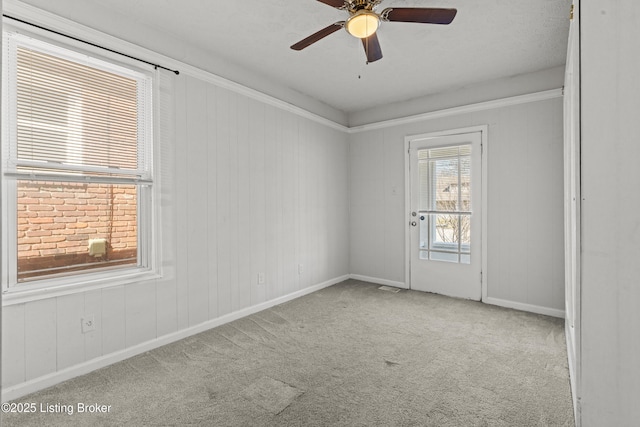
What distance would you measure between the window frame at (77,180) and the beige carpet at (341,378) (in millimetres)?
638

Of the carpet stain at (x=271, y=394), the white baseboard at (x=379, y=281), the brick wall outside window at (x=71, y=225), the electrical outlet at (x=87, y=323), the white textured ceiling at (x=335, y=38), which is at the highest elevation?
the white textured ceiling at (x=335, y=38)

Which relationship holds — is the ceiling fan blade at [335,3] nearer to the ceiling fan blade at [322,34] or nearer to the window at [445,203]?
the ceiling fan blade at [322,34]

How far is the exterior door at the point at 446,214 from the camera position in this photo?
4.30 metres

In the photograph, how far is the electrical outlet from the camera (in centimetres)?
262

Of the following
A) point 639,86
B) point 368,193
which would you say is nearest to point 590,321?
point 639,86

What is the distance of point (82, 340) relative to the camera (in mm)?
2621

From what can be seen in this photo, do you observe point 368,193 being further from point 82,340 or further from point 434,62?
point 82,340

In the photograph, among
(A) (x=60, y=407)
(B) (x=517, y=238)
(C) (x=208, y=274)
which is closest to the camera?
(A) (x=60, y=407)

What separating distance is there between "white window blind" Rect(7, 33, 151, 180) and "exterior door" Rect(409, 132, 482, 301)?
10.3 feet

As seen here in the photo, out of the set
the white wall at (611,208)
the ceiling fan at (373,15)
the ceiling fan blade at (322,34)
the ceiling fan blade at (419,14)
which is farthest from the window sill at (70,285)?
the white wall at (611,208)

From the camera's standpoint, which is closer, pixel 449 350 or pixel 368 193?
pixel 449 350

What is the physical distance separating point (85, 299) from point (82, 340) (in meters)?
0.28

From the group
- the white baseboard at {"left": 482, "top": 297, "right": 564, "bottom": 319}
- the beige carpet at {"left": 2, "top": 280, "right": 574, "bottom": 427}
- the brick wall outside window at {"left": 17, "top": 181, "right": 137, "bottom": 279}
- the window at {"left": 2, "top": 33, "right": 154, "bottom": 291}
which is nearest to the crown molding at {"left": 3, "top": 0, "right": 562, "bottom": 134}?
the window at {"left": 2, "top": 33, "right": 154, "bottom": 291}

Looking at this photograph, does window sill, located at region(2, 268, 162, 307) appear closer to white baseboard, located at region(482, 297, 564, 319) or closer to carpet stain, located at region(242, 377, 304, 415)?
carpet stain, located at region(242, 377, 304, 415)
